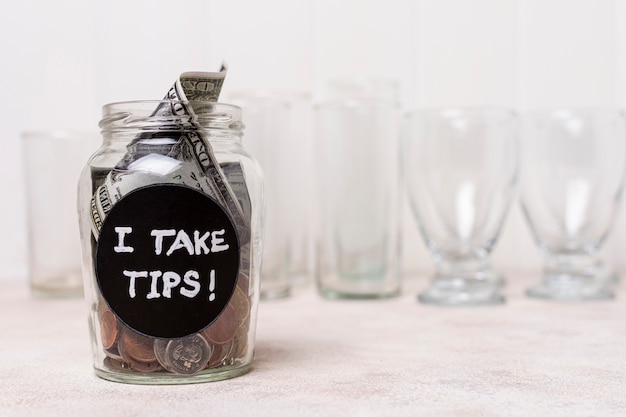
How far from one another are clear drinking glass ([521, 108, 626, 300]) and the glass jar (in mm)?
563

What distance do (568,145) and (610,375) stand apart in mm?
487

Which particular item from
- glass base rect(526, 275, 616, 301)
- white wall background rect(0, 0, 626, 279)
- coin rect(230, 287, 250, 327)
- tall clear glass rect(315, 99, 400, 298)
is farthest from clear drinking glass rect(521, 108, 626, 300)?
coin rect(230, 287, 250, 327)

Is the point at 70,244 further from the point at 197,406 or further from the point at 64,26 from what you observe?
the point at 197,406

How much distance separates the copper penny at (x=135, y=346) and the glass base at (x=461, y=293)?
19.3 inches

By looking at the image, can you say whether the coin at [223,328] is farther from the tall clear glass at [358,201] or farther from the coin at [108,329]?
the tall clear glass at [358,201]

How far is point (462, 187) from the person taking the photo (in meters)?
1.01

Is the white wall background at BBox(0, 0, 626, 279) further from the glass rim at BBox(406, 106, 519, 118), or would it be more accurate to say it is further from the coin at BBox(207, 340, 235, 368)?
the coin at BBox(207, 340, 235, 368)

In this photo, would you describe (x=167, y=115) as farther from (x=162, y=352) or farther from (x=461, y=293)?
(x=461, y=293)

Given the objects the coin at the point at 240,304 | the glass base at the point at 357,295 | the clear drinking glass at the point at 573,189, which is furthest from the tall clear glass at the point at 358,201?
the coin at the point at 240,304

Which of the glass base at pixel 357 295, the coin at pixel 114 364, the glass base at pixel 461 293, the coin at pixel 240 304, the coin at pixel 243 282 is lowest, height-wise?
the glass base at pixel 357 295

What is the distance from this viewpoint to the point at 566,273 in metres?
1.10

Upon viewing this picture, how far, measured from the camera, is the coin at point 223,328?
0.61 meters

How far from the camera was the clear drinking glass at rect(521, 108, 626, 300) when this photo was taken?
1065 millimetres

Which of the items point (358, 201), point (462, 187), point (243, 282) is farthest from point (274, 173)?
point (243, 282)
